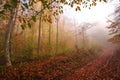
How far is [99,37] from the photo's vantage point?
6706 centimetres

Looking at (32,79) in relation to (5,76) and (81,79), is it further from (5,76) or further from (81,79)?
(81,79)

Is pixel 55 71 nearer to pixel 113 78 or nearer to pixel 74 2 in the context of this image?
pixel 113 78

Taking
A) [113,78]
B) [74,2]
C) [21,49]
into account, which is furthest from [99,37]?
[74,2]

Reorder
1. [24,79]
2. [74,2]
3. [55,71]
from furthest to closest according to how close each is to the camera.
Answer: [55,71]
[24,79]
[74,2]

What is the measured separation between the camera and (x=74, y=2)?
4.62 metres

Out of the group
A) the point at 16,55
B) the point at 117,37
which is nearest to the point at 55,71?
the point at 16,55

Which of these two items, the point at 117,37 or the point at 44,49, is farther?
the point at 44,49

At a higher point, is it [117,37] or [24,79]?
[117,37]

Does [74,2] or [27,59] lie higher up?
[74,2]

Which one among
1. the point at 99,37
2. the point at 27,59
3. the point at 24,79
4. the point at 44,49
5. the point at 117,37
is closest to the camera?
the point at 24,79

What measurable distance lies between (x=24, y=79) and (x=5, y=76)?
1.17 m

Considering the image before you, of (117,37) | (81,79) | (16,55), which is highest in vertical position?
(117,37)

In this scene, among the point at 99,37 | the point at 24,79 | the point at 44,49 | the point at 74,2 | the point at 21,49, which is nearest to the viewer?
the point at 74,2

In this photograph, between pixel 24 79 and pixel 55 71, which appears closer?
pixel 24 79
